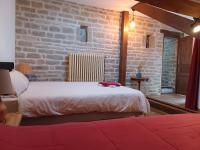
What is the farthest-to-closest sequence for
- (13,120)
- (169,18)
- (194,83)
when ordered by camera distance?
(194,83), (169,18), (13,120)

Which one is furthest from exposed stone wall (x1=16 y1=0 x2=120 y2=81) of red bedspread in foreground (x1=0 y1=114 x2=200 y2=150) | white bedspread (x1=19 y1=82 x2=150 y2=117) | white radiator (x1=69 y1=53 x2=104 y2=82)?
red bedspread in foreground (x1=0 y1=114 x2=200 y2=150)

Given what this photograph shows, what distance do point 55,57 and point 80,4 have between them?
1.47 m

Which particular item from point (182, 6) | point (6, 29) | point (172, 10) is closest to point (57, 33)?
point (6, 29)

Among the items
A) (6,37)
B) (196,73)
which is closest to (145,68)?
(196,73)

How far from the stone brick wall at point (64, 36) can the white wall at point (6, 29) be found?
60cm

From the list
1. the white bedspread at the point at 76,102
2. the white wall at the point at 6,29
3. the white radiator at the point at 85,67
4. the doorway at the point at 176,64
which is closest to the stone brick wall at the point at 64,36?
the white radiator at the point at 85,67

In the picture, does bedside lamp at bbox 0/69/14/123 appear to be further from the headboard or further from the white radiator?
the white radiator

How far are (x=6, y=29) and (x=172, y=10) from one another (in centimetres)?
280

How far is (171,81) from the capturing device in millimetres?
7203

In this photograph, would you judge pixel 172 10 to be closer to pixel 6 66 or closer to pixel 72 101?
pixel 72 101

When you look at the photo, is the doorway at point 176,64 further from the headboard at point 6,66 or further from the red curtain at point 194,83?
the headboard at point 6,66

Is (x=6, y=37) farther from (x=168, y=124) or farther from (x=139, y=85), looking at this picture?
(x=139, y=85)

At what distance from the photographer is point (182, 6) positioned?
2.92 metres

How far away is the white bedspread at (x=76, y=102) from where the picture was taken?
260 cm
